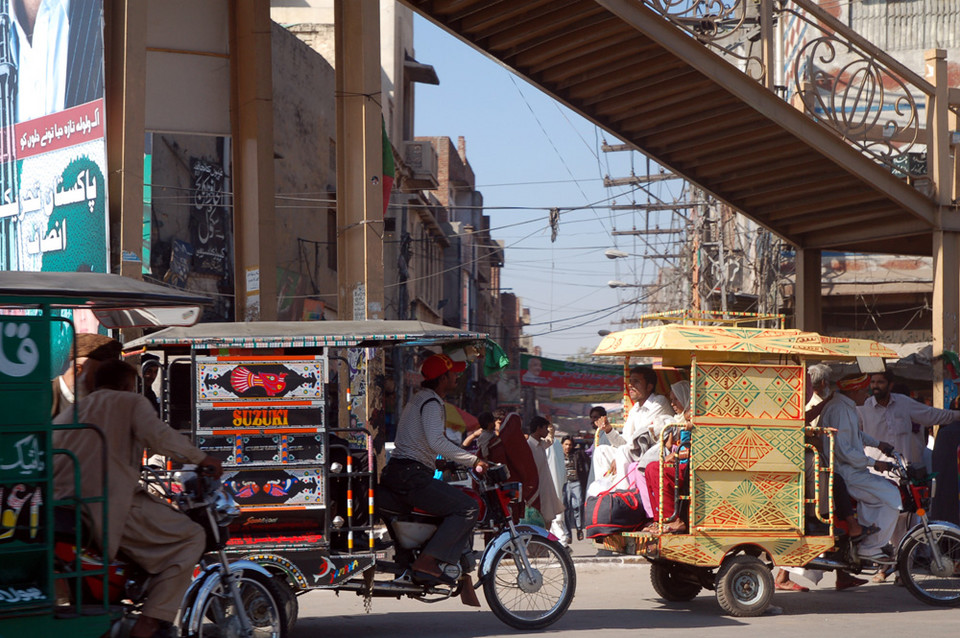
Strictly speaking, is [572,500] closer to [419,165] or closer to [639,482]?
[639,482]

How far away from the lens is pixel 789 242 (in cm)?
1566

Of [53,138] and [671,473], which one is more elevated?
[53,138]

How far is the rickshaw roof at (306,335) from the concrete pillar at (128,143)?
3486 mm

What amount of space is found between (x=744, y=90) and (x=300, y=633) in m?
7.82

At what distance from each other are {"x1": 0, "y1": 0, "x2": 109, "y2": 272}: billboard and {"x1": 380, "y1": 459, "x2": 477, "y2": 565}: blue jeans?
15.9ft

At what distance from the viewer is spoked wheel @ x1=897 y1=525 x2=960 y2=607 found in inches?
363

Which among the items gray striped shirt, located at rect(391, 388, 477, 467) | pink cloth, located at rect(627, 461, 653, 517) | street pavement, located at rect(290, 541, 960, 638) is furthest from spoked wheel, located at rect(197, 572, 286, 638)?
pink cloth, located at rect(627, 461, 653, 517)

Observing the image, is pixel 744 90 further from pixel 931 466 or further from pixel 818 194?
pixel 931 466

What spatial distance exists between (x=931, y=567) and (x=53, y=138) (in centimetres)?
977

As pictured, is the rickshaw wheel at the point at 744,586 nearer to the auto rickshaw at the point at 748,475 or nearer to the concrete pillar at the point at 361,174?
the auto rickshaw at the point at 748,475

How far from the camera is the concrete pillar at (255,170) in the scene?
14.2 m

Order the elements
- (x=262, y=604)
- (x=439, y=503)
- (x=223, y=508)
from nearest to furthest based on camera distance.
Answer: (x=223, y=508) < (x=262, y=604) < (x=439, y=503)

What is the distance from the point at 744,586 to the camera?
8984 millimetres

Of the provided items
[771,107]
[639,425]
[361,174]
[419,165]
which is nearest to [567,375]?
[419,165]
